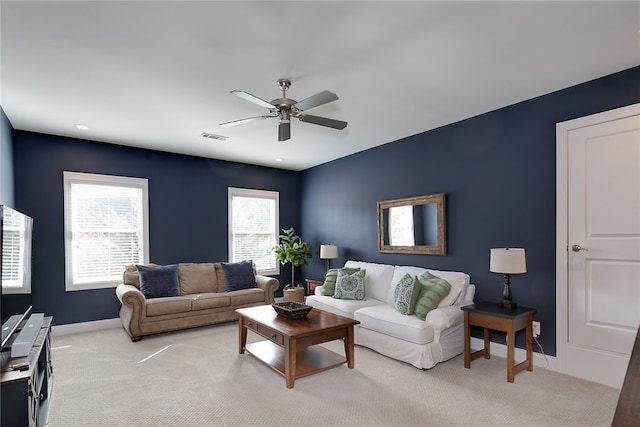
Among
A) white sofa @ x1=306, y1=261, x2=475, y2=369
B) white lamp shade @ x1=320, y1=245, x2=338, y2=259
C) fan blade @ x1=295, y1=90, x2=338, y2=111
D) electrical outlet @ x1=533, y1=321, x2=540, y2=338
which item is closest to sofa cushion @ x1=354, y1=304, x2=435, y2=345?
white sofa @ x1=306, y1=261, x2=475, y2=369

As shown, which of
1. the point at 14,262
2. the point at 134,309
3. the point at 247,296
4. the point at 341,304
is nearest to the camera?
the point at 14,262

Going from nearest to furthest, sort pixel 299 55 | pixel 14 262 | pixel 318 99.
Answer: pixel 14 262
pixel 299 55
pixel 318 99

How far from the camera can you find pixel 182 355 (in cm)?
382

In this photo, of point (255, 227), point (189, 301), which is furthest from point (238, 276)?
point (255, 227)

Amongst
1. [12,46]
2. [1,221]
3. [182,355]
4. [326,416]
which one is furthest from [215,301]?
[12,46]

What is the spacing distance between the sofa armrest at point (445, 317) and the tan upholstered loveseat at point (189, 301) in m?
2.73

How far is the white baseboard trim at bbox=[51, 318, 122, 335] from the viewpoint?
4641mm

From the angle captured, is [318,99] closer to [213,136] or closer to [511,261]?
[511,261]

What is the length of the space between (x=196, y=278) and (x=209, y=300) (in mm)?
589

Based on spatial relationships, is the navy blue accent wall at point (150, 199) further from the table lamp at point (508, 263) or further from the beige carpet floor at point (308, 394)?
the table lamp at point (508, 263)

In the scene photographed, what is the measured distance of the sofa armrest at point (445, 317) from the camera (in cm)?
343

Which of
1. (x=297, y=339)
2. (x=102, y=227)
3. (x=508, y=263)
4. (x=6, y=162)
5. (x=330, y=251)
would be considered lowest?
(x=297, y=339)

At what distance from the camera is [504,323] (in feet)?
10.2

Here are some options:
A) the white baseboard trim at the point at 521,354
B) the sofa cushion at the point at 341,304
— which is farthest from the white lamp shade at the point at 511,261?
the sofa cushion at the point at 341,304
